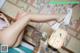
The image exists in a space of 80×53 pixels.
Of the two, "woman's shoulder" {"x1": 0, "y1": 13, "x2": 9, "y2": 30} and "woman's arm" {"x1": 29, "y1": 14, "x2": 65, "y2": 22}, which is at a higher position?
"woman's arm" {"x1": 29, "y1": 14, "x2": 65, "y2": 22}

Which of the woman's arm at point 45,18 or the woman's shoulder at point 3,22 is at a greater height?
the woman's arm at point 45,18

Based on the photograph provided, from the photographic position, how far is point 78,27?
125 cm

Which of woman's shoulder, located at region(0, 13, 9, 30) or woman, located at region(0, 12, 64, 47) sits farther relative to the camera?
woman's shoulder, located at region(0, 13, 9, 30)

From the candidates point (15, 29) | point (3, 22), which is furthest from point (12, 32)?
point (3, 22)

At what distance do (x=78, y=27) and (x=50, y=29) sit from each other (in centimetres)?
22

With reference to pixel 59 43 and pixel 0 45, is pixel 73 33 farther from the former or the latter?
pixel 0 45

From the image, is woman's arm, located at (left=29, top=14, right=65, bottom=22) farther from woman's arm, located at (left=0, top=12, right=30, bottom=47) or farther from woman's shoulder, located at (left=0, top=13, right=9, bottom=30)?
woman's shoulder, located at (left=0, top=13, right=9, bottom=30)

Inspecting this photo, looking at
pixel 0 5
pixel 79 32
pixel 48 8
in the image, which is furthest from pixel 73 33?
pixel 0 5

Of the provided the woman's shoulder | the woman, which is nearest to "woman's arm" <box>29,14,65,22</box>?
the woman

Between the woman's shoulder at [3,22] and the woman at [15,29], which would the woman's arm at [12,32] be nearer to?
the woman at [15,29]

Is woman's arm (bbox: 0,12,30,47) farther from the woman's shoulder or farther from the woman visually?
the woman's shoulder

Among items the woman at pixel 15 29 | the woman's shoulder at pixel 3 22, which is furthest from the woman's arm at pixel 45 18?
the woman's shoulder at pixel 3 22

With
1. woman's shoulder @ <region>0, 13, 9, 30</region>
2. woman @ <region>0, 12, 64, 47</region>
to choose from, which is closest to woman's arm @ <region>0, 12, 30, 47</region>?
woman @ <region>0, 12, 64, 47</region>

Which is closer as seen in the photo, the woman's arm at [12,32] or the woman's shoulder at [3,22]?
the woman's arm at [12,32]
